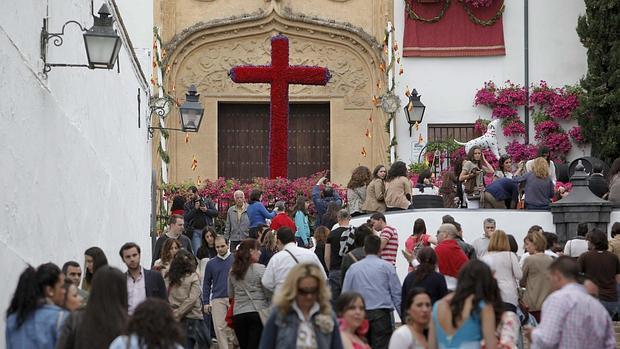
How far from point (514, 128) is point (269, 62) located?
18.6 ft

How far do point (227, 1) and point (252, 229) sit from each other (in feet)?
41.4

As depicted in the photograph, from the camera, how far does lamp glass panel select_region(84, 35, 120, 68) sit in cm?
1502

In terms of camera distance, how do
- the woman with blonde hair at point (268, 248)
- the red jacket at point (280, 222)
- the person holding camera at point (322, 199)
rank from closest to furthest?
1. the woman with blonde hair at point (268, 248)
2. the red jacket at point (280, 222)
3. the person holding camera at point (322, 199)

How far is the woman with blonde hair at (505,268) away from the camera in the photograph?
50.2 feet

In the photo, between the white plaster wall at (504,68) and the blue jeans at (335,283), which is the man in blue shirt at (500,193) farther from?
the white plaster wall at (504,68)

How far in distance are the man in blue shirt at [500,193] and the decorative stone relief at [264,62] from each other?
11.1 m

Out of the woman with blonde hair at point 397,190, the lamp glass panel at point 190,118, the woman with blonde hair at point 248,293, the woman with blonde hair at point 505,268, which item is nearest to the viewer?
the woman with blonde hair at point 248,293

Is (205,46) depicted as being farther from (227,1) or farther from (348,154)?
(348,154)

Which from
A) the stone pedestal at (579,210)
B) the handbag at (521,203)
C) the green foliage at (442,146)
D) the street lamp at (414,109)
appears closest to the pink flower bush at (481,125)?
the green foliage at (442,146)

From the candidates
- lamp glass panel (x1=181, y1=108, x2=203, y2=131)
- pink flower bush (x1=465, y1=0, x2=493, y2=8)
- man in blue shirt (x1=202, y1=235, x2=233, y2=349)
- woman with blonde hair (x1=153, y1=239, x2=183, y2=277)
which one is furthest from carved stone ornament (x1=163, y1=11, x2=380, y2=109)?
man in blue shirt (x1=202, y1=235, x2=233, y2=349)

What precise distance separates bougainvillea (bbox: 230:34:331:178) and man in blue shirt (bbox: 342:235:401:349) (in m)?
14.5

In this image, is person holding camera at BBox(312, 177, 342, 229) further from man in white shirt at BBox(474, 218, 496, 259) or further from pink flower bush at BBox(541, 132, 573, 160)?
pink flower bush at BBox(541, 132, 573, 160)

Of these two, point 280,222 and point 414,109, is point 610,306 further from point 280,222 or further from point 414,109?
point 414,109

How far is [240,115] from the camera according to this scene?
114 feet
